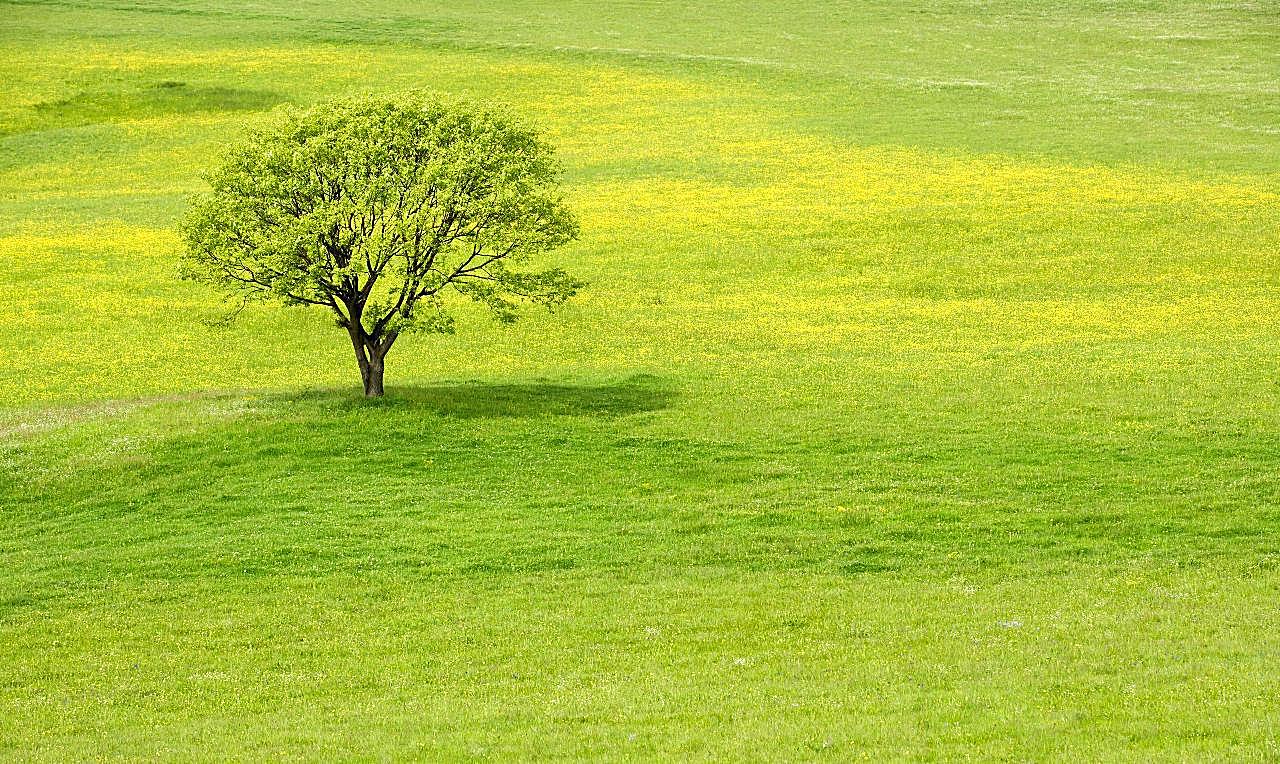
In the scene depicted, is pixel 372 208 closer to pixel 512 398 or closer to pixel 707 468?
pixel 512 398

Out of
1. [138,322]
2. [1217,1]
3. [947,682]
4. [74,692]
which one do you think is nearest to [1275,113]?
[1217,1]

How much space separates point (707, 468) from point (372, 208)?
41.7ft

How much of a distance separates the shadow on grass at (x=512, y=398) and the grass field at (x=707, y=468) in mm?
204

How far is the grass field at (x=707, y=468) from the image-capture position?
64.1 feet

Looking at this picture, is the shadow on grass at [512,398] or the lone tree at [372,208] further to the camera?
the shadow on grass at [512,398]

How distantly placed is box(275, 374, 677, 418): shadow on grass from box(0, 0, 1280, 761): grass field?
0.20 meters

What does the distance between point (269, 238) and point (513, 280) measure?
7.21m

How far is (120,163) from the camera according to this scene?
8331 centimetres

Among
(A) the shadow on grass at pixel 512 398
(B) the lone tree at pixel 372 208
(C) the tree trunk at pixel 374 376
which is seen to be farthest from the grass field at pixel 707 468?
(B) the lone tree at pixel 372 208

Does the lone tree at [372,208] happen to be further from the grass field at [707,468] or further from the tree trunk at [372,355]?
the grass field at [707,468]

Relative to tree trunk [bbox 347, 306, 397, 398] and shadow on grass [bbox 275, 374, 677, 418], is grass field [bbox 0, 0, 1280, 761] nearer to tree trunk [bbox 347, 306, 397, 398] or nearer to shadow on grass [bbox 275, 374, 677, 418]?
shadow on grass [bbox 275, 374, 677, 418]

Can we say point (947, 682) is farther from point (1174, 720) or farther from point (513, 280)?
point (513, 280)

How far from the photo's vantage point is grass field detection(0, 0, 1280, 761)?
19531mm

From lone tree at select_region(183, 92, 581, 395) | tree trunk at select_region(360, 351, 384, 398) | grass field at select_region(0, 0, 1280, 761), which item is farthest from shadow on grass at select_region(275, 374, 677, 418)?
lone tree at select_region(183, 92, 581, 395)
